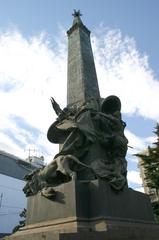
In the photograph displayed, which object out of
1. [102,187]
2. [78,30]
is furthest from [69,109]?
[78,30]

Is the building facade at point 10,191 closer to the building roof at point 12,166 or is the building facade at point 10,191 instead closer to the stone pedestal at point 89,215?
the building roof at point 12,166

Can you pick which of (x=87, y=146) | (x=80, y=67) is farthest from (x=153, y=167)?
(x=87, y=146)

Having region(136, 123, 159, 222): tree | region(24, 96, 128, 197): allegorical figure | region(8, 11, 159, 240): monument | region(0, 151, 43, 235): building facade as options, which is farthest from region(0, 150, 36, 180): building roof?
region(24, 96, 128, 197): allegorical figure

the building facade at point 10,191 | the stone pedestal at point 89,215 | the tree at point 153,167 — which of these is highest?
the building facade at point 10,191

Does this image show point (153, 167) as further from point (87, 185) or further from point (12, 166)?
point (12, 166)

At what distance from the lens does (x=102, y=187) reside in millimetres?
5852

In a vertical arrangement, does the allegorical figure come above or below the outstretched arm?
below

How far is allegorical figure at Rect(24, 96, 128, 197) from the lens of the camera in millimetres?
6484

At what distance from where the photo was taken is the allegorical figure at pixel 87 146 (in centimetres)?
648

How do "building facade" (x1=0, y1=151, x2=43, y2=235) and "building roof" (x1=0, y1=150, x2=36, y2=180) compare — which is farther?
"building roof" (x1=0, y1=150, x2=36, y2=180)

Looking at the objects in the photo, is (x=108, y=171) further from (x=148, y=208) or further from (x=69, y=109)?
(x=69, y=109)

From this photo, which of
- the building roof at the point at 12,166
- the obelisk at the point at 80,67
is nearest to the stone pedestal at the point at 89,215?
the obelisk at the point at 80,67

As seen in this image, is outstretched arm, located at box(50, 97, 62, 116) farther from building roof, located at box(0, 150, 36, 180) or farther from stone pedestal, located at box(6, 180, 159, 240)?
building roof, located at box(0, 150, 36, 180)

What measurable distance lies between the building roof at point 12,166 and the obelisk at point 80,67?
1395 inches
